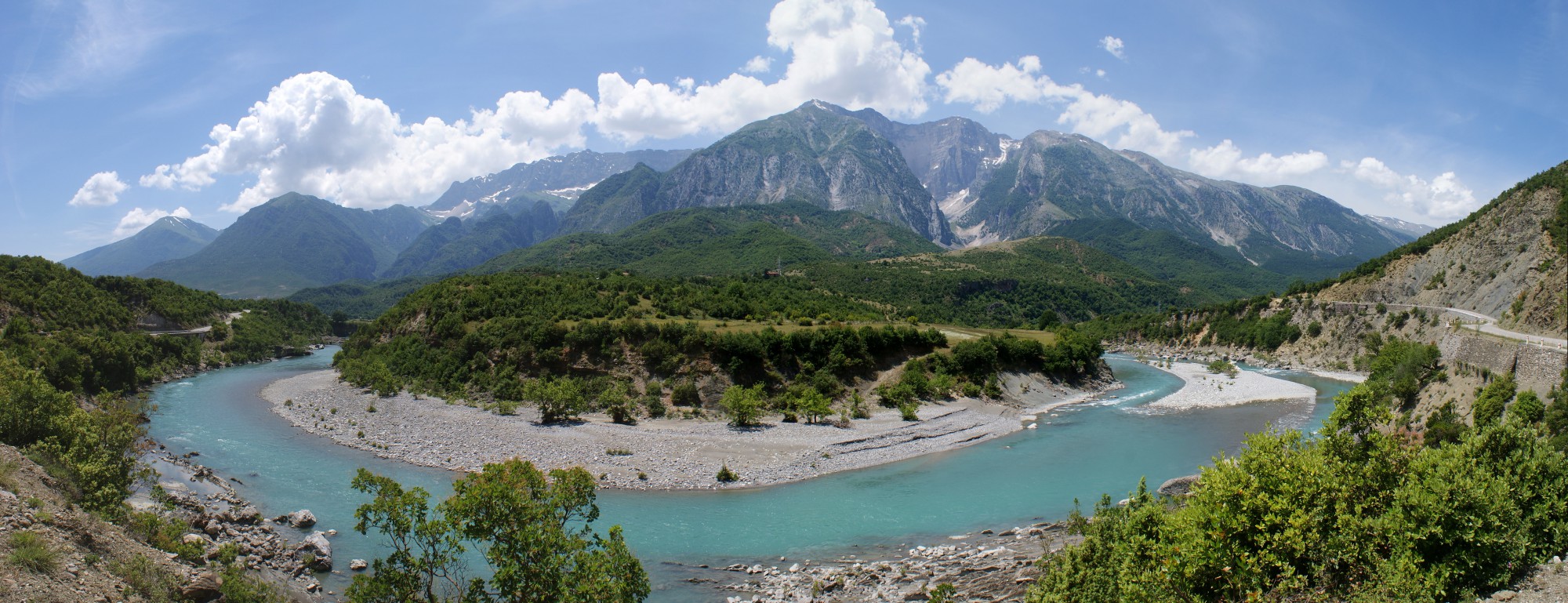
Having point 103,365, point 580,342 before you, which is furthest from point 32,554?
point 103,365

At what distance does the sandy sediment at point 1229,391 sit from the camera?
53406 millimetres

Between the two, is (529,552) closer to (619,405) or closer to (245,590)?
(245,590)

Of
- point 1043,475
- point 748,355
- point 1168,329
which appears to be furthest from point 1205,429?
point 1168,329

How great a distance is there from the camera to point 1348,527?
12.5 meters

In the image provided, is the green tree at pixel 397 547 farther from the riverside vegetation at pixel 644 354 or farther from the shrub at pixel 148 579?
the riverside vegetation at pixel 644 354

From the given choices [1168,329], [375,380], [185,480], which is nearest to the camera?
[185,480]

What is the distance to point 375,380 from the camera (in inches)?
2205

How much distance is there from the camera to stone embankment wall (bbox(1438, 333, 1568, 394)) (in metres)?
25.8

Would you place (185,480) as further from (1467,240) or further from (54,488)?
(1467,240)

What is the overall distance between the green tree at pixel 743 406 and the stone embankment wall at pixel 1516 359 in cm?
3523

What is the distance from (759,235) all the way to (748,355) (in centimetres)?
12851

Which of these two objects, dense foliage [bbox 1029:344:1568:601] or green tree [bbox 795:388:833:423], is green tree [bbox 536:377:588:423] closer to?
green tree [bbox 795:388:833:423]

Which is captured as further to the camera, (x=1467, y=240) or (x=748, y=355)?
(x=1467, y=240)

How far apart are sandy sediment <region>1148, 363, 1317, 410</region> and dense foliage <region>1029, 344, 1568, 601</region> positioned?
134 ft
